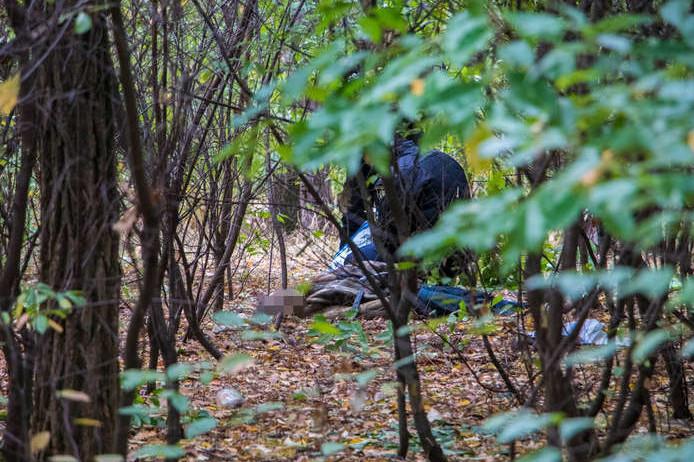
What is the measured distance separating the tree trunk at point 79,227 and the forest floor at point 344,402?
479 millimetres

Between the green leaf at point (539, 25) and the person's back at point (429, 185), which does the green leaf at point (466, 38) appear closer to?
the green leaf at point (539, 25)

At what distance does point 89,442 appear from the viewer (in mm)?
2625

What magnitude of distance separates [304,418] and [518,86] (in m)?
2.88

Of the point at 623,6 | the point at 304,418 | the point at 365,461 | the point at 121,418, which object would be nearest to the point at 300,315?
the point at 304,418

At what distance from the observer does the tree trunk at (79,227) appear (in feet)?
8.19

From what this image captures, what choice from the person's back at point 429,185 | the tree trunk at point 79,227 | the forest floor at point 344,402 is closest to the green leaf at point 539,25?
the forest floor at point 344,402

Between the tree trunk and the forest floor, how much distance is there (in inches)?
18.9

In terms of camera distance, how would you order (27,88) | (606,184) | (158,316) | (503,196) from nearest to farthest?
1. (606,184)
2. (503,196)
3. (27,88)
4. (158,316)

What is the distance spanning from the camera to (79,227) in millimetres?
2535

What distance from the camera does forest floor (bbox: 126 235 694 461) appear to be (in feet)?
11.1

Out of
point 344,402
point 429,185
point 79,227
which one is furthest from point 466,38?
point 429,185

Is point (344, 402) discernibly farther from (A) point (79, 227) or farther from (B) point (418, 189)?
(A) point (79, 227)

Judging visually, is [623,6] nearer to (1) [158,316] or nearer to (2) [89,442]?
(1) [158,316]

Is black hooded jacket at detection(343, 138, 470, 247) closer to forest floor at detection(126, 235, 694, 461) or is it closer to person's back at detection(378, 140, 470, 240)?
person's back at detection(378, 140, 470, 240)
